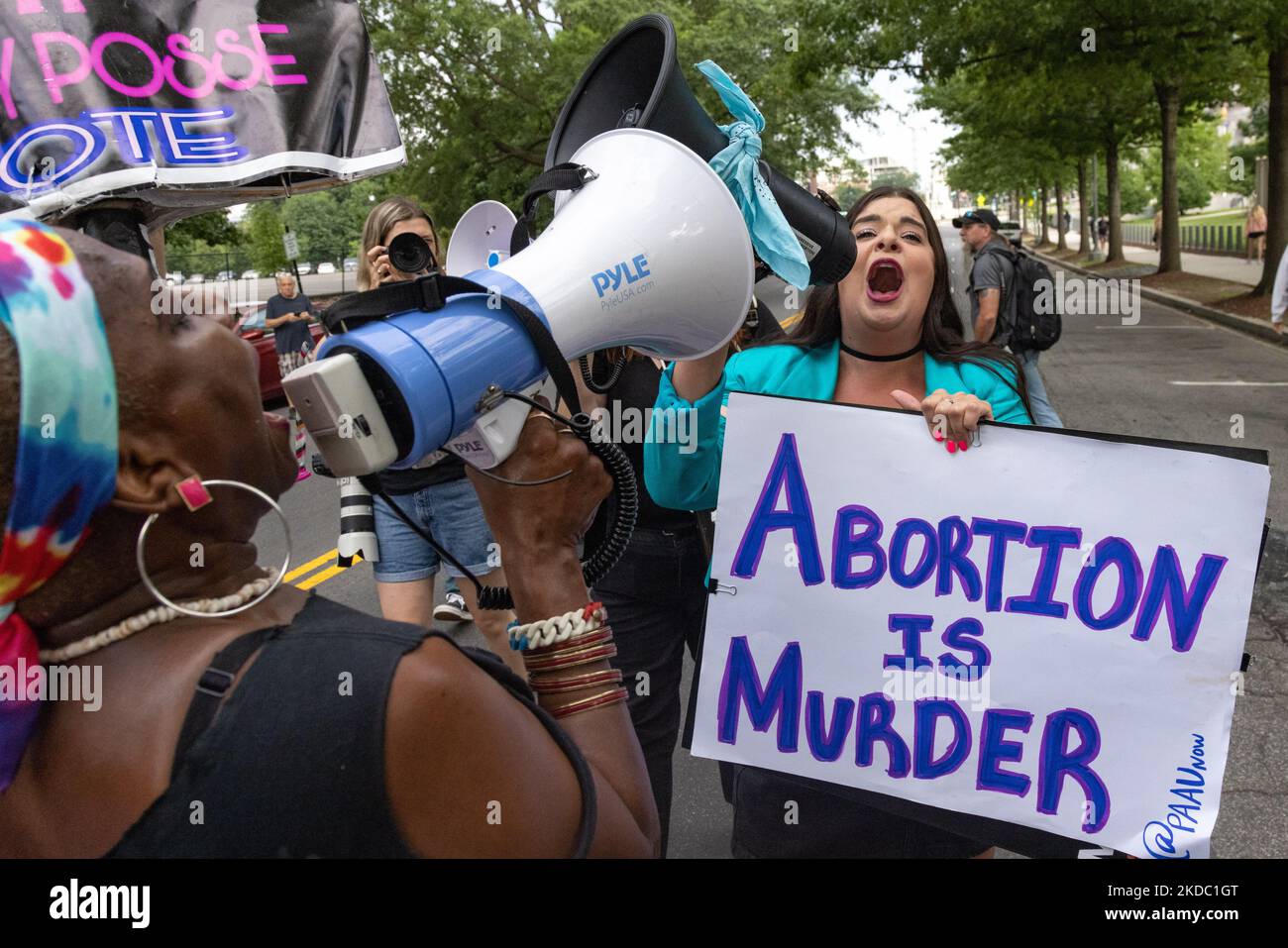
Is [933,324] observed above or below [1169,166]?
below

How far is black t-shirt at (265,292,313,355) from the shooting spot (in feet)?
28.8

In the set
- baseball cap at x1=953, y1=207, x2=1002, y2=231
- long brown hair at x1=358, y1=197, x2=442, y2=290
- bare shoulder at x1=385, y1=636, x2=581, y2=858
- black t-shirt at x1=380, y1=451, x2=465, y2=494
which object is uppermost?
baseball cap at x1=953, y1=207, x2=1002, y2=231

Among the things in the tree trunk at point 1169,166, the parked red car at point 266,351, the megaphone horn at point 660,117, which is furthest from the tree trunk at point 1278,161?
the megaphone horn at point 660,117

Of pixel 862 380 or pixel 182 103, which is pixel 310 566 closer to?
pixel 182 103

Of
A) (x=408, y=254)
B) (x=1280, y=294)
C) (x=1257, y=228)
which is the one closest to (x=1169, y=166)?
(x=1257, y=228)

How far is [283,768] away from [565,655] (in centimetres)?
37

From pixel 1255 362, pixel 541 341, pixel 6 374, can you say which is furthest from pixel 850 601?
pixel 1255 362

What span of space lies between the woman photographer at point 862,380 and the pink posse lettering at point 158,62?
2.86m

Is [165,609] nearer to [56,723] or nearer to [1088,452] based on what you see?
[56,723]

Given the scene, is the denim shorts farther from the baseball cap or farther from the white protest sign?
the baseball cap

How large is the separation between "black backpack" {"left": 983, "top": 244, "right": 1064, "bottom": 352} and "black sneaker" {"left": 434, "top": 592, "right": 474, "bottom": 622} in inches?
174

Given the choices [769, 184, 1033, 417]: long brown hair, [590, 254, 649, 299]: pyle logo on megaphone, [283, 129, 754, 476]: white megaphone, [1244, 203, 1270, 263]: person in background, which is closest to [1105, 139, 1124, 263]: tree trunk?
[1244, 203, 1270, 263]: person in background

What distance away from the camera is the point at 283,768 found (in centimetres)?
89

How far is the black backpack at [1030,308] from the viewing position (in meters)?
7.00
